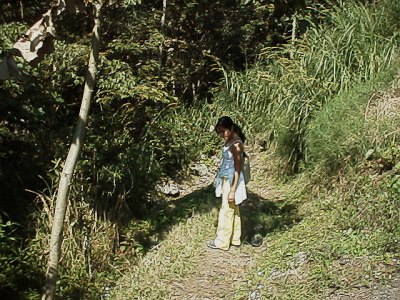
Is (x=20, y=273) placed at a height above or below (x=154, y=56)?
below

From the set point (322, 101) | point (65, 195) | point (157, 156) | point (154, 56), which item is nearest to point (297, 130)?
point (322, 101)

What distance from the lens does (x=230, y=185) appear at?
773 cm

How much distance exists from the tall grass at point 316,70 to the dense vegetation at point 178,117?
0.07 ft

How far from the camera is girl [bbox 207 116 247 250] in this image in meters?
7.62

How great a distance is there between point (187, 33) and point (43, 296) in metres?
7.15

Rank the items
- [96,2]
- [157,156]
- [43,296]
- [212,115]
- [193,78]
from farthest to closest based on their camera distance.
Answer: [193,78], [212,115], [157,156], [43,296], [96,2]

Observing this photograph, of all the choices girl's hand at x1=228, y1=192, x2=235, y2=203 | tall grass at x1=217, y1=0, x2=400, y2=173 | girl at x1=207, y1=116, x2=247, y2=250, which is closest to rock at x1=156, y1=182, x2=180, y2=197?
tall grass at x1=217, y1=0, x2=400, y2=173

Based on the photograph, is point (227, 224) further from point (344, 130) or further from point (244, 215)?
point (344, 130)

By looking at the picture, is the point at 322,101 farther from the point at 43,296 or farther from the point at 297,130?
the point at 43,296

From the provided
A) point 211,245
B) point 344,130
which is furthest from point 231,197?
point 344,130

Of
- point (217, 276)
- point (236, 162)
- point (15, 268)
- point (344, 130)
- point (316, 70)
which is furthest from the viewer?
point (316, 70)

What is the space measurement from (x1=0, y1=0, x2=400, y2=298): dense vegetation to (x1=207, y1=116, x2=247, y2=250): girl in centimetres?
63

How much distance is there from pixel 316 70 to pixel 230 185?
3.10 metres

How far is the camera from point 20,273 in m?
6.79
